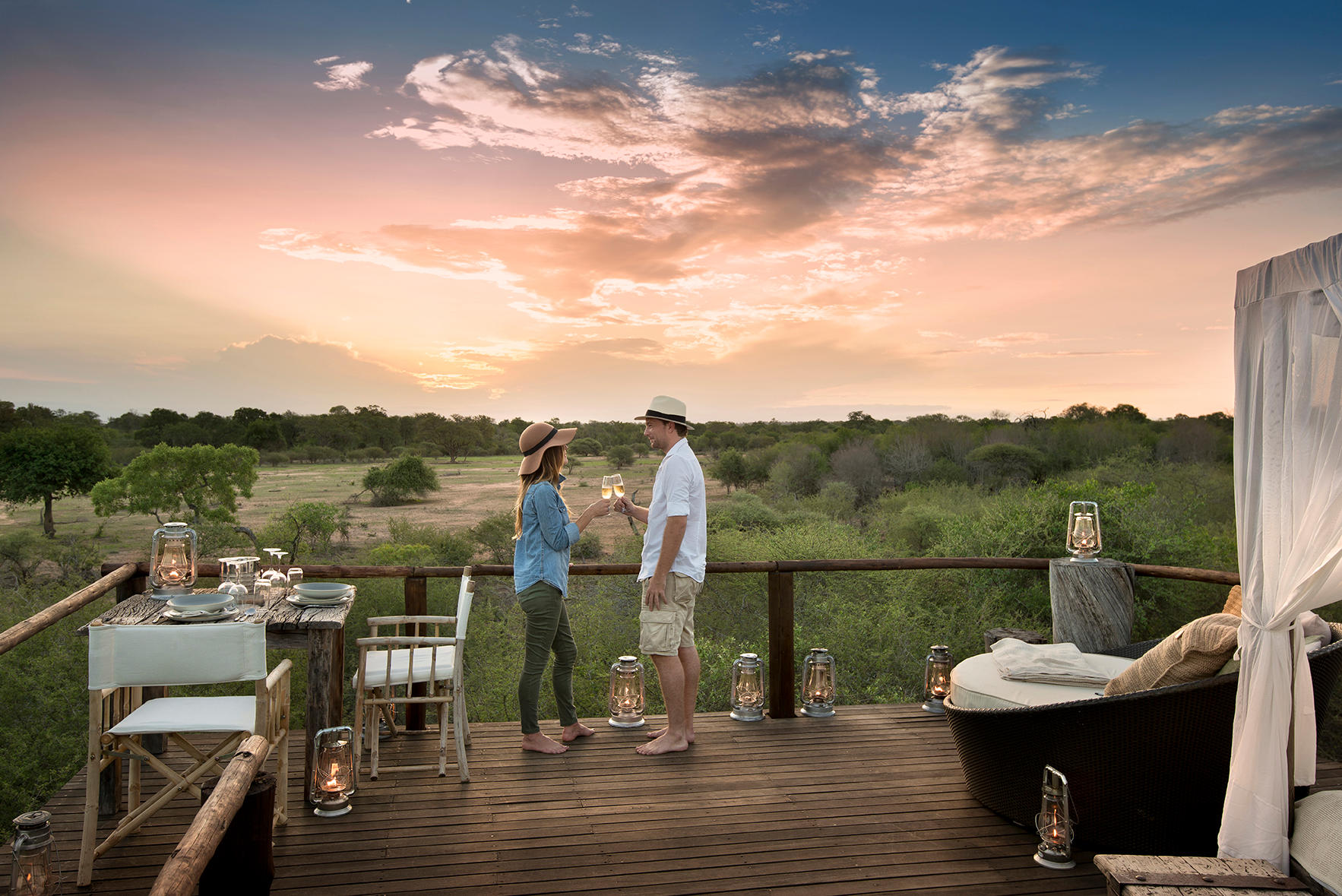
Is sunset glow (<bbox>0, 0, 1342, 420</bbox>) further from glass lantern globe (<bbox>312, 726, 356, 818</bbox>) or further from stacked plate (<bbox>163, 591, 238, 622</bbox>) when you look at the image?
stacked plate (<bbox>163, 591, 238, 622</bbox>)

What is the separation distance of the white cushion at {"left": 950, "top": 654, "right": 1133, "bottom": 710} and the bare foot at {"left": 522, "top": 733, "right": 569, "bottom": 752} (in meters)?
2.00

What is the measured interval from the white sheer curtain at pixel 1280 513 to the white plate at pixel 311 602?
3576 mm

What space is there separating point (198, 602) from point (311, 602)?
1.54ft

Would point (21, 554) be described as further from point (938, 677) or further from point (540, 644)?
point (938, 677)

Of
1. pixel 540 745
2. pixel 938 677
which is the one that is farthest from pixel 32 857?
pixel 938 677

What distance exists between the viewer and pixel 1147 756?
289 cm

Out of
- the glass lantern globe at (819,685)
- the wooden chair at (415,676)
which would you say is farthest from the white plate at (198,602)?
the glass lantern globe at (819,685)

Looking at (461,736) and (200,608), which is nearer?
(200,608)

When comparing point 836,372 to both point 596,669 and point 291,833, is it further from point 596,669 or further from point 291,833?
point 291,833

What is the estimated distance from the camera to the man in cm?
386

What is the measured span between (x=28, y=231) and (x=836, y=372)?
13480mm

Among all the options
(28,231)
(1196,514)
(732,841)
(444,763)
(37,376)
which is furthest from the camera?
(37,376)

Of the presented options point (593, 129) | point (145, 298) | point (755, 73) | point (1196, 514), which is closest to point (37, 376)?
point (145, 298)

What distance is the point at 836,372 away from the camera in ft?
54.6
